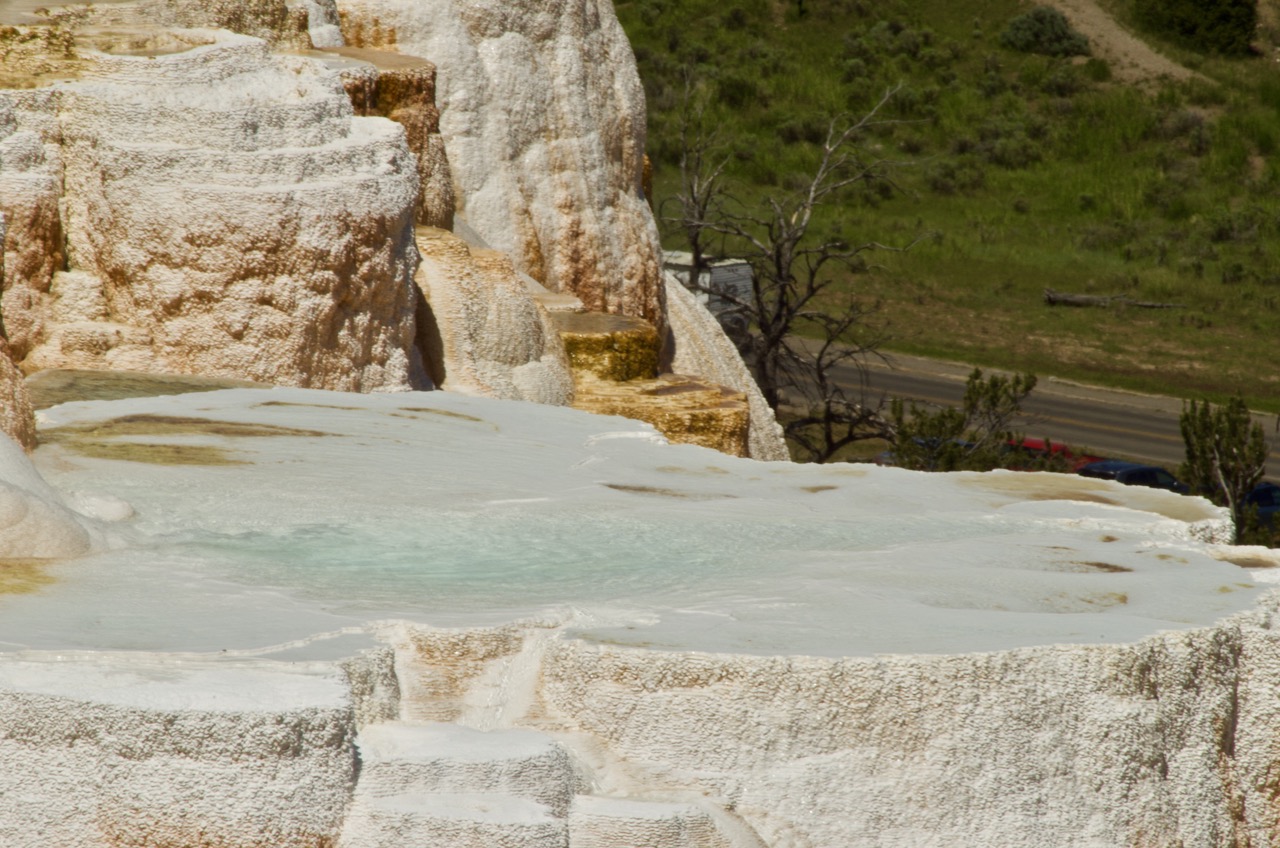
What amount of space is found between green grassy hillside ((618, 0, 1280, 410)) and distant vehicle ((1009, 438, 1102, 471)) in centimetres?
677

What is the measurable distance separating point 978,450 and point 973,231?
70.4ft

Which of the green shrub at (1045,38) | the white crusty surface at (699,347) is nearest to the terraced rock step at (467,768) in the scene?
the white crusty surface at (699,347)

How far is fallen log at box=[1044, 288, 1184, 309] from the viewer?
33.8 m

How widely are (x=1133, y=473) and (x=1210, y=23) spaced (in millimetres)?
32787

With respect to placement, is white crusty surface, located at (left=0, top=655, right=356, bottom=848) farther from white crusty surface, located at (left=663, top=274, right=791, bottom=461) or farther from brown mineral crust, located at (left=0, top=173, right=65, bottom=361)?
white crusty surface, located at (left=663, top=274, right=791, bottom=461)

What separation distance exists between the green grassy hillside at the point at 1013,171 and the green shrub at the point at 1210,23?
764mm

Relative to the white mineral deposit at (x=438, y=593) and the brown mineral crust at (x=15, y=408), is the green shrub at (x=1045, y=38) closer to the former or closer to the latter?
the white mineral deposit at (x=438, y=593)

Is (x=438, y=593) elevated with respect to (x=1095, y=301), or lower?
elevated

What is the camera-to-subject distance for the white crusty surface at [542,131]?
12.7 meters

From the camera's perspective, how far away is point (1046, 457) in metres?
18.0

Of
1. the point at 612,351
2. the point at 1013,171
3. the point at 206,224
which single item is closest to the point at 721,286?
the point at 612,351

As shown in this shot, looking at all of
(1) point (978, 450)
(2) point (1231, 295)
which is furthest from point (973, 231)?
(1) point (978, 450)

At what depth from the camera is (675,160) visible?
1554 inches

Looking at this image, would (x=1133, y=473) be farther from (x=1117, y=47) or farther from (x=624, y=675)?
(x=1117, y=47)
